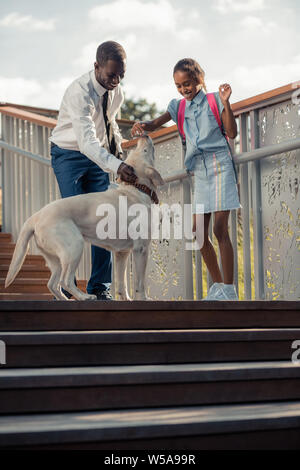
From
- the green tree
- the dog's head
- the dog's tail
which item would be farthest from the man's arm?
the green tree

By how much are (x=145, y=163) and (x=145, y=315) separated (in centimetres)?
115

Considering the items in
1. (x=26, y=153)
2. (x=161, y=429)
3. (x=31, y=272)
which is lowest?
(x=161, y=429)

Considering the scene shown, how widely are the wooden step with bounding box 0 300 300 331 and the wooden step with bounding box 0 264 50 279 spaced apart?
9.12 feet

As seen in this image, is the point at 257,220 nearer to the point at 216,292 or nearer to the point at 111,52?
the point at 216,292

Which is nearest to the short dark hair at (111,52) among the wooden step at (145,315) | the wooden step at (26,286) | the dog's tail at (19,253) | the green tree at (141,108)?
the dog's tail at (19,253)

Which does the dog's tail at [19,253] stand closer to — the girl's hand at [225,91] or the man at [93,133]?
the man at [93,133]

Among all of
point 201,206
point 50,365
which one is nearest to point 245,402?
point 50,365

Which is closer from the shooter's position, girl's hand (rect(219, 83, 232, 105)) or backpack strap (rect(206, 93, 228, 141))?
girl's hand (rect(219, 83, 232, 105))

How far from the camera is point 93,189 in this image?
4383 mm

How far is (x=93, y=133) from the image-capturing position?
3.99 metres

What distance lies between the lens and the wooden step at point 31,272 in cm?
564

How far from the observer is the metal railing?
13.0 ft

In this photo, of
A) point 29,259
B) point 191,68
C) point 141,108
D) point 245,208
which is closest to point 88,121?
point 191,68

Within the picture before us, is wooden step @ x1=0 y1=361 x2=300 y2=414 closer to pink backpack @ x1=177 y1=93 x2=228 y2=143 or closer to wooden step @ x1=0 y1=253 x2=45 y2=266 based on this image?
pink backpack @ x1=177 y1=93 x2=228 y2=143
